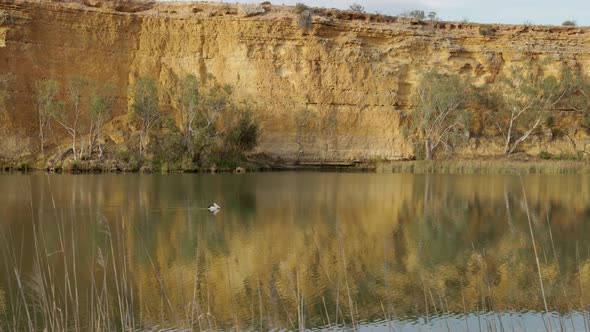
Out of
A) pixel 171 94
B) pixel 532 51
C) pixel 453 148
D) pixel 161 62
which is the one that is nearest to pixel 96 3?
pixel 161 62

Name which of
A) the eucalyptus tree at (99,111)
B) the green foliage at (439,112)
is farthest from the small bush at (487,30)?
the eucalyptus tree at (99,111)

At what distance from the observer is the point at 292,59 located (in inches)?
1623

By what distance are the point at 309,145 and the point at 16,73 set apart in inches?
672

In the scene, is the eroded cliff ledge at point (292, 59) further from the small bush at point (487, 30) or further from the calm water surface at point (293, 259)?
the calm water surface at point (293, 259)

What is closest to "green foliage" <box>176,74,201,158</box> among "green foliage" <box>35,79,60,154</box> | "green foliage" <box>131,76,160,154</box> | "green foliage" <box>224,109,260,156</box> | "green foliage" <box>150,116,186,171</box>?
"green foliage" <box>150,116,186,171</box>

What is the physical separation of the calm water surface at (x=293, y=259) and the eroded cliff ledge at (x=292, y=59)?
706 inches

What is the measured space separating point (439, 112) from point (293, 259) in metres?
32.6

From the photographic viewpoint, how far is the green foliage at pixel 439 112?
38812 mm

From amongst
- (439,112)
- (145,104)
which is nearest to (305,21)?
(439,112)

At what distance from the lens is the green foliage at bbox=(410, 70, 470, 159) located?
3881cm

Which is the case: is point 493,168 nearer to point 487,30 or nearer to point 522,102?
point 522,102

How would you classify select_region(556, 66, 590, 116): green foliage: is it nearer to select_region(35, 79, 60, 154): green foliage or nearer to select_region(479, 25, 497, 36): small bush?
select_region(479, 25, 497, 36): small bush

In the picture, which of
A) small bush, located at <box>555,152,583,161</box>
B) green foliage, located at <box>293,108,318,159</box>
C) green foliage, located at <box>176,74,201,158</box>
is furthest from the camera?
small bush, located at <box>555,152,583,161</box>

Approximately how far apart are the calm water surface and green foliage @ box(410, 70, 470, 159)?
1719 cm
